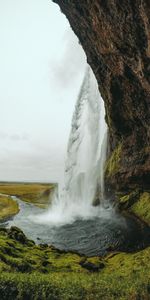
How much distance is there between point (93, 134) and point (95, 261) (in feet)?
251

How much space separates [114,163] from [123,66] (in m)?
36.6

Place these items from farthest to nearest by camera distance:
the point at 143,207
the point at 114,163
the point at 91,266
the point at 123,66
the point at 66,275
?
the point at 114,163 < the point at 143,207 < the point at 123,66 < the point at 91,266 < the point at 66,275

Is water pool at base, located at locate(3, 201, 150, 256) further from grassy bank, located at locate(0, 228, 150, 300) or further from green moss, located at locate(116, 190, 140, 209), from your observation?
green moss, located at locate(116, 190, 140, 209)

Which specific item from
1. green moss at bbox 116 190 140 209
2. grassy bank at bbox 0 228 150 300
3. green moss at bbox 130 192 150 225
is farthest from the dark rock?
green moss at bbox 116 190 140 209

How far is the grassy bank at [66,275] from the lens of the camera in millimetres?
22156

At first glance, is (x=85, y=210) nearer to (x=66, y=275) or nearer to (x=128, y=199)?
(x=128, y=199)

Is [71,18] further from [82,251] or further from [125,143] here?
[82,251]

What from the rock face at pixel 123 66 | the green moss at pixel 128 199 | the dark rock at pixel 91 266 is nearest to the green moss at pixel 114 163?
the rock face at pixel 123 66

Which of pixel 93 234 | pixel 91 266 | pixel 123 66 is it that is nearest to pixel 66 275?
pixel 91 266

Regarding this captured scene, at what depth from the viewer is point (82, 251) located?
4334 cm

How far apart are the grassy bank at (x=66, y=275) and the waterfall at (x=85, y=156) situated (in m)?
59.4

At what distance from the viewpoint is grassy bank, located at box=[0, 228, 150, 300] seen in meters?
22.2

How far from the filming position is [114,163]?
86688mm

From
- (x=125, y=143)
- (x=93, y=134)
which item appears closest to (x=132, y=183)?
(x=125, y=143)
